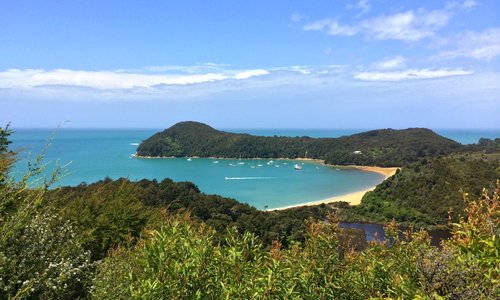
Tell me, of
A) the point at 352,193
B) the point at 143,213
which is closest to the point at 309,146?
the point at 352,193

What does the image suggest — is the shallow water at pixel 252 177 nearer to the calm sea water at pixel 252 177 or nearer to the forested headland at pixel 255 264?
the calm sea water at pixel 252 177

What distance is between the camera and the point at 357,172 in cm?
8462

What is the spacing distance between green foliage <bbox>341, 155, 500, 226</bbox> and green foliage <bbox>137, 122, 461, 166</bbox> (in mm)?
42381

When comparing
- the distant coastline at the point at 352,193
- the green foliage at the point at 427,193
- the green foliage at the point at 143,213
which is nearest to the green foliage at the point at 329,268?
the green foliage at the point at 143,213

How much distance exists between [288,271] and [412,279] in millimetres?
1352

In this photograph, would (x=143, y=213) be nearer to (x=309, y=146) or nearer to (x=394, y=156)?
(x=394, y=156)

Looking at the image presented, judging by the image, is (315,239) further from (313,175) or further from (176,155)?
(176,155)

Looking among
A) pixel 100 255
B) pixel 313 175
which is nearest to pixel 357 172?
pixel 313 175

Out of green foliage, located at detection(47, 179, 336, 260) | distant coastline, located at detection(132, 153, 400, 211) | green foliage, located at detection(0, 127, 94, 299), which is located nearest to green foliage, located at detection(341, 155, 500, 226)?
distant coastline, located at detection(132, 153, 400, 211)

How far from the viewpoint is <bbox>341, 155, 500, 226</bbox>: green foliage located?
43188 mm

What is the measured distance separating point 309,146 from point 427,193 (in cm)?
6899

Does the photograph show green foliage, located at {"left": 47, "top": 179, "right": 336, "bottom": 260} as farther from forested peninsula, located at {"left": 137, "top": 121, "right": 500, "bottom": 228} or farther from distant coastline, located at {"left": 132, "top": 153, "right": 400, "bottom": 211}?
forested peninsula, located at {"left": 137, "top": 121, "right": 500, "bottom": 228}

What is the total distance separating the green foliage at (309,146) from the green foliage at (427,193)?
42.4 metres

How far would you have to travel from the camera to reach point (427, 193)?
47500mm
